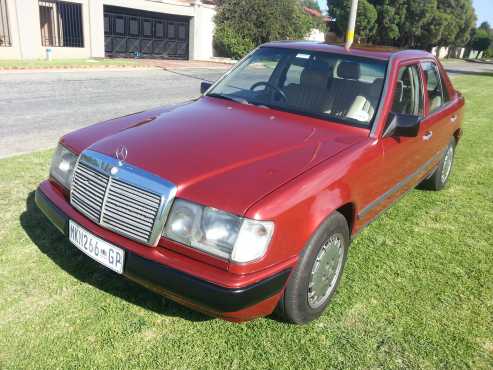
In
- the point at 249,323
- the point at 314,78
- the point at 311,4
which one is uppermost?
the point at 311,4

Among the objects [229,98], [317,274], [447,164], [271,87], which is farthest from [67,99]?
[317,274]

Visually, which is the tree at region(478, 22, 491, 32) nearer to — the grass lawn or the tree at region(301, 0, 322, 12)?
the tree at region(301, 0, 322, 12)

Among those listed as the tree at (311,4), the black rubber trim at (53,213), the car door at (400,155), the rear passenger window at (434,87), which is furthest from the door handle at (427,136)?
the tree at (311,4)

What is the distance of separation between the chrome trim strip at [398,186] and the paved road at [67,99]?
4491 millimetres

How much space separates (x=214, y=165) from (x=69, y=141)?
1089 mm

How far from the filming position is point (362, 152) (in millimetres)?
2965

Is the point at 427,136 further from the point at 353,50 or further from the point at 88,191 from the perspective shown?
the point at 88,191

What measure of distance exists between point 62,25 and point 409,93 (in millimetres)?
21979

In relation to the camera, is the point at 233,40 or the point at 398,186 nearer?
the point at 398,186

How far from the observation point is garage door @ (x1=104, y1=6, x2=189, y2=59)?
2461 centimetres

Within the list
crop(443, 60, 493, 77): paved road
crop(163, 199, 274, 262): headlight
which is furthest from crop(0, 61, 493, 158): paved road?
crop(443, 60, 493, 77): paved road

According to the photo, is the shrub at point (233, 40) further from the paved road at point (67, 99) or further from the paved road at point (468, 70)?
the paved road at point (468, 70)

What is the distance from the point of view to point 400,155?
11.6ft

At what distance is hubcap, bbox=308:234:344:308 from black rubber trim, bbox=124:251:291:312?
0.38 meters
